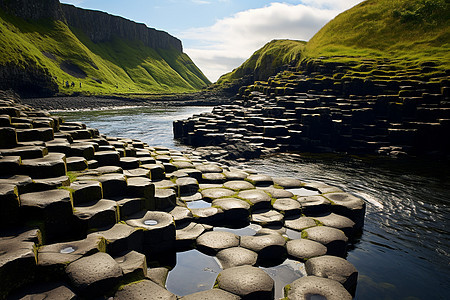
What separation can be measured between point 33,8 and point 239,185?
15990 centimetres

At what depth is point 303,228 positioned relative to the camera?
257 inches

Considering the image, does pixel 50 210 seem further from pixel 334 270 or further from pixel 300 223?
pixel 300 223

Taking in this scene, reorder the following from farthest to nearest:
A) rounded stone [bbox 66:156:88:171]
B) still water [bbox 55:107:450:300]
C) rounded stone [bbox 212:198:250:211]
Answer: rounded stone [bbox 212:198:250:211]
rounded stone [bbox 66:156:88:171]
still water [bbox 55:107:450:300]

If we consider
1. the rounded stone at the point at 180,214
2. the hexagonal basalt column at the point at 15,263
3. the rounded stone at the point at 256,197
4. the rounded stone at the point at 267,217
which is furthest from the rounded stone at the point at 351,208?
the hexagonal basalt column at the point at 15,263

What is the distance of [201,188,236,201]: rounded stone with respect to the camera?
790 cm

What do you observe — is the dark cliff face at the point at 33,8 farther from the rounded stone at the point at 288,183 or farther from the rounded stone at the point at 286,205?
the rounded stone at the point at 286,205

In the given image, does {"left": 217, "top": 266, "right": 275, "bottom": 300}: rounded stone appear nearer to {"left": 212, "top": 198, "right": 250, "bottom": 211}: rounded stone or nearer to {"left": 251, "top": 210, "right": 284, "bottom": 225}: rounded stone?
{"left": 251, "top": 210, "right": 284, "bottom": 225}: rounded stone

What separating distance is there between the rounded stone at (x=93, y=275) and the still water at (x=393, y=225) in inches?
48.7

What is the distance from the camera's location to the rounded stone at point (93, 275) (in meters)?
3.60

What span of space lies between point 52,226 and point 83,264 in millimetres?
1248

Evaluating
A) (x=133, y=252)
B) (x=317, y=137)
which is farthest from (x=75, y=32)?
(x=133, y=252)

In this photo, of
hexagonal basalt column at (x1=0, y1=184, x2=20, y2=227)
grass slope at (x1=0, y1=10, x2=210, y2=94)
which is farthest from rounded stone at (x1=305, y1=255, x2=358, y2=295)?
grass slope at (x1=0, y1=10, x2=210, y2=94)

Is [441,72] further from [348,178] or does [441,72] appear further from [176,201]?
[176,201]

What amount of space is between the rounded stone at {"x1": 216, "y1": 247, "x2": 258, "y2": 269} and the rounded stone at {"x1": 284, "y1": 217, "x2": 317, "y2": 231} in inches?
69.1
